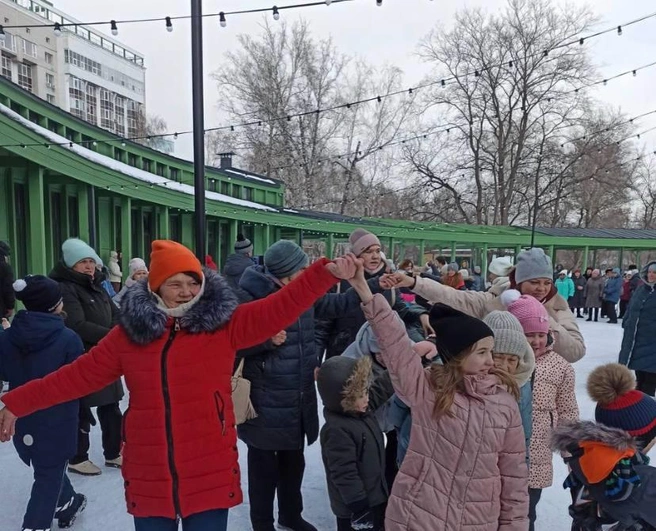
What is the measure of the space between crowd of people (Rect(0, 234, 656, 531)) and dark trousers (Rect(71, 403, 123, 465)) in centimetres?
72

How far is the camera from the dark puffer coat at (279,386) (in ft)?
9.77

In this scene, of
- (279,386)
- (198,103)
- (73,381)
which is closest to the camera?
(73,381)

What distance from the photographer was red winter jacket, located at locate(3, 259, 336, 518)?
2041 mm

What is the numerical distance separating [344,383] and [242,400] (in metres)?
0.56

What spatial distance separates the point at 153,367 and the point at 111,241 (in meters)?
12.5

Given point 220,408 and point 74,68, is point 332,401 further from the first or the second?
point 74,68

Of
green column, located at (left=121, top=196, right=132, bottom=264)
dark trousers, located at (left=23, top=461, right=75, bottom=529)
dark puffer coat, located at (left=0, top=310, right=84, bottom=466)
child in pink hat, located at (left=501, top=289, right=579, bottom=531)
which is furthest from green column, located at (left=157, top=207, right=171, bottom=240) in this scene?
child in pink hat, located at (left=501, top=289, right=579, bottom=531)

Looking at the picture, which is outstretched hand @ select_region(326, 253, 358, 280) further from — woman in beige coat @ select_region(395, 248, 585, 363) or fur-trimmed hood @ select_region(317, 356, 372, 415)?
woman in beige coat @ select_region(395, 248, 585, 363)

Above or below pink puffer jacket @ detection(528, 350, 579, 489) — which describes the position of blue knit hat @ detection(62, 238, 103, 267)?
above

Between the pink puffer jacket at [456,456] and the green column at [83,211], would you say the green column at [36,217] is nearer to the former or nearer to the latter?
the green column at [83,211]

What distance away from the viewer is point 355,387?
2805 mm

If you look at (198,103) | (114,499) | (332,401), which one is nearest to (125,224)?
(198,103)

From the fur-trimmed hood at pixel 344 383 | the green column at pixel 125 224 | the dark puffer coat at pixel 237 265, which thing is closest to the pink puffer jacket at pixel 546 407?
the fur-trimmed hood at pixel 344 383

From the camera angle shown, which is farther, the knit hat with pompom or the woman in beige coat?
the woman in beige coat
